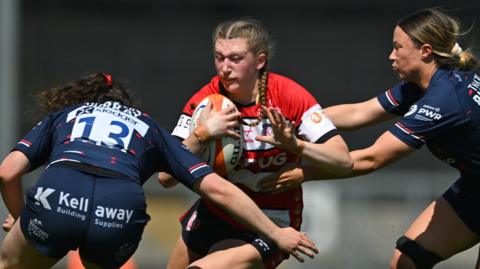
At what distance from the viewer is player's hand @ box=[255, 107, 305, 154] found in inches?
197

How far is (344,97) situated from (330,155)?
875 cm

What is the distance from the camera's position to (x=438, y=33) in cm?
548

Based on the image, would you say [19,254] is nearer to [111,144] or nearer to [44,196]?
[44,196]

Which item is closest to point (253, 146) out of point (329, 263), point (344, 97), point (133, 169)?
point (133, 169)

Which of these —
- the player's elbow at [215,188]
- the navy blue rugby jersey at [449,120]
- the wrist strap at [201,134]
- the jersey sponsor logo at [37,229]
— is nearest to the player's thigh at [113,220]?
the jersey sponsor logo at [37,229]

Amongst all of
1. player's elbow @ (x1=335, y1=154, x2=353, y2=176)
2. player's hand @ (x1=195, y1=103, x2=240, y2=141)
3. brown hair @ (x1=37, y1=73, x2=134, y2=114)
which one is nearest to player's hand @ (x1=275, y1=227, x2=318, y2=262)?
player's elbow @ (x1=335, y1=154, x2=353, y2=176)

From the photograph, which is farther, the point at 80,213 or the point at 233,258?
the point at 233,258

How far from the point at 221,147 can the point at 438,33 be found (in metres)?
1.21

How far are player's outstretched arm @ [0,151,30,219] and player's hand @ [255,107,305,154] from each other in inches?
42.4

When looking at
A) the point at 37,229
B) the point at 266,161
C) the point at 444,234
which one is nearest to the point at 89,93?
the point at 37,229

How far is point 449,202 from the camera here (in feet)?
19.0

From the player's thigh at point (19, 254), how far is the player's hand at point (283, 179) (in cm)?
106

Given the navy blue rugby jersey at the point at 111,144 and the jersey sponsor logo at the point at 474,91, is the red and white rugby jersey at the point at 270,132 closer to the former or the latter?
the navy blue rugby jersey at the point at 111,144

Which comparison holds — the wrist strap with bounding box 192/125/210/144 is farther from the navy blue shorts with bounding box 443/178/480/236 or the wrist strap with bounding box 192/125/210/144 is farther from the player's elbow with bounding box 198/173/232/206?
the navy blue shorts with bounding box 443/178/480/236
